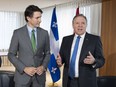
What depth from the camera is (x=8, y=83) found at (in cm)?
342

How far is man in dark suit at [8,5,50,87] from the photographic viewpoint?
94.5 inches

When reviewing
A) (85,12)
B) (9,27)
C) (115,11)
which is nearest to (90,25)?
(85,12)

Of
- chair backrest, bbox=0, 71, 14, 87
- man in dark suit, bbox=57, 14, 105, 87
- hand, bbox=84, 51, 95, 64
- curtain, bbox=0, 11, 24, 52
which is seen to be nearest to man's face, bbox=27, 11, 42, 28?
man in dark suit, bbox=57, 14, 105, 87

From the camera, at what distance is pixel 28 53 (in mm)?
2406

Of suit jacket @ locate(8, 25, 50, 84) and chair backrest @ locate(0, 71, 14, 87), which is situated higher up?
suit jacket @ locate(8, 25, 50, 84)

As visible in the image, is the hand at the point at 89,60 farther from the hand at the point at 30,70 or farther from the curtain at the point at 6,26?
the curtain at the point at 6,26

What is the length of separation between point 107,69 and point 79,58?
3.70 m

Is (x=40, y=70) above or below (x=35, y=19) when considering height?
below

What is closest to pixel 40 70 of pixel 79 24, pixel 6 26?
pixel 79 24

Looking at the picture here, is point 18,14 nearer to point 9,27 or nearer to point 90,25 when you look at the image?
point 9,27

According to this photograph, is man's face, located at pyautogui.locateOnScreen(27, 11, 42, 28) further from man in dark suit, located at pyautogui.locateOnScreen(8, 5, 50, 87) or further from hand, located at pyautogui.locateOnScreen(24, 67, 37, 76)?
hand, located at pyautogui.locateOnScreen(24, 67, 37, 76)

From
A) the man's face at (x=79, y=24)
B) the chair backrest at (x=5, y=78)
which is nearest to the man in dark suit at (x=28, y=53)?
the man's face at (x=79, y=24)

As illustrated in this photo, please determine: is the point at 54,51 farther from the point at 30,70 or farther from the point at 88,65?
the point at 30,70

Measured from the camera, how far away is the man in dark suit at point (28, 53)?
2.40 m
